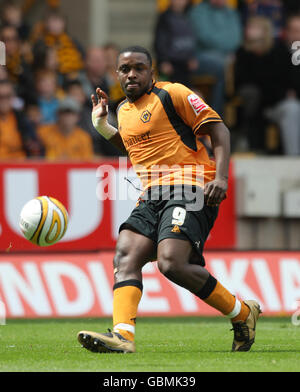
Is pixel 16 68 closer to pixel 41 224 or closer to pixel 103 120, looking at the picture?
pixel 103 120

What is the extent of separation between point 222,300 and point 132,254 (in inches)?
28.9

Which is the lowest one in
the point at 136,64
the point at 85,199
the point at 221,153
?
the point at 85,199

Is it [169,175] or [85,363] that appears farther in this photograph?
[169,175]

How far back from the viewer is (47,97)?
1372 cm

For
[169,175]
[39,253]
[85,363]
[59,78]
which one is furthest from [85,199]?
[85,363]

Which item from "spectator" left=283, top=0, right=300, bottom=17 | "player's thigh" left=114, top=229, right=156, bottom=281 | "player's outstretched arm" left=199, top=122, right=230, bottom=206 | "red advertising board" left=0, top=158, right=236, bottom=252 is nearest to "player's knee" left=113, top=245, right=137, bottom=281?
"player's thigh" left=114, top=229, right=156, bottom=281

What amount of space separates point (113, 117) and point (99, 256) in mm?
2862

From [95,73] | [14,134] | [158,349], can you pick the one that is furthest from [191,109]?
[95,73]

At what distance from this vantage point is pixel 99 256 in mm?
11250

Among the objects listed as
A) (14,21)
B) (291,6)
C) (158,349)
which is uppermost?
(291,6)

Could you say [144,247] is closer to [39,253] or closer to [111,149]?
[39,253]

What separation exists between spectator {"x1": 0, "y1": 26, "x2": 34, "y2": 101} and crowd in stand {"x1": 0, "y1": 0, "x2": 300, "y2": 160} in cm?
1

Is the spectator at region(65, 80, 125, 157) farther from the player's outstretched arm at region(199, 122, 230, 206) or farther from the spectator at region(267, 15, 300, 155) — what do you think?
the player's outstretched arm at region(199, 122, 230, 206)

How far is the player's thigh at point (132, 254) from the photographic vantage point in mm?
6891
